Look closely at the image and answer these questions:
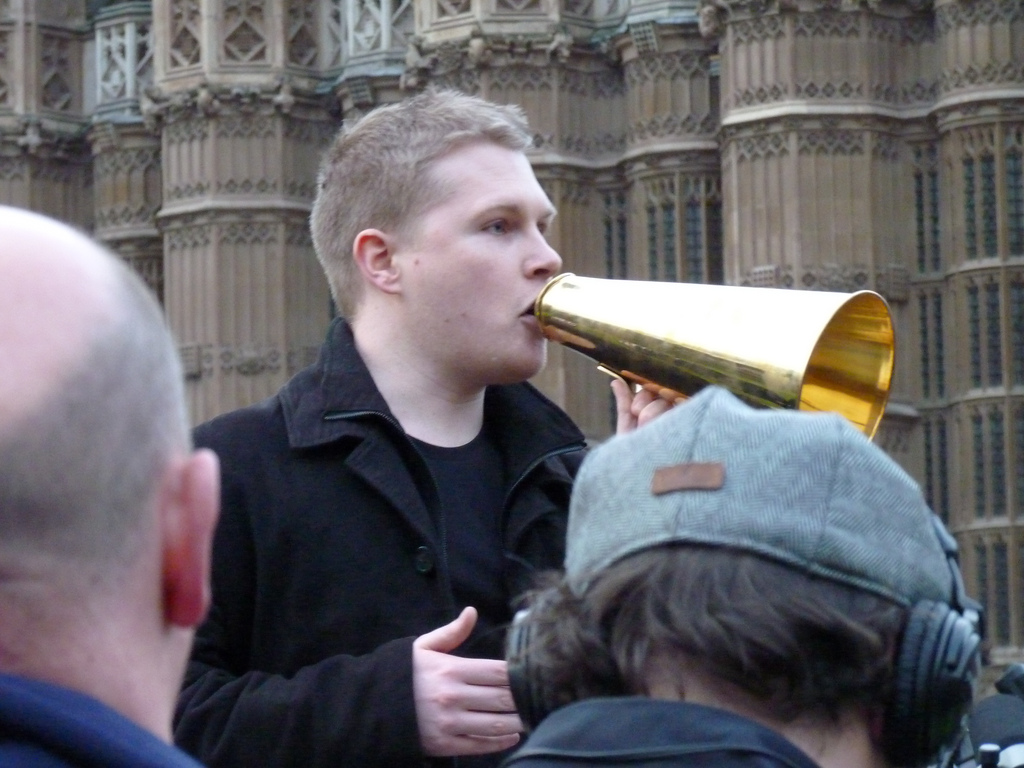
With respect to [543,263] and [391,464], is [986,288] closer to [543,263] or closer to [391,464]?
[543,263]

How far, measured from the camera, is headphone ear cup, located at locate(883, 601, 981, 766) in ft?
4.97

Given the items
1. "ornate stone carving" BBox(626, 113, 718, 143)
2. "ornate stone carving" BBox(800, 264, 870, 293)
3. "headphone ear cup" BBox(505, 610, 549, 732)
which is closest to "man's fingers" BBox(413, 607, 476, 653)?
"headphone ear cup" BBox(505, 610, 549, 732)

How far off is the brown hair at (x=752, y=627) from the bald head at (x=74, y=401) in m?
0.38

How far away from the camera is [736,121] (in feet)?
51.1

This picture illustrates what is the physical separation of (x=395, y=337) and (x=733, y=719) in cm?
143

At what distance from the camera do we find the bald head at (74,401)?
1193mm

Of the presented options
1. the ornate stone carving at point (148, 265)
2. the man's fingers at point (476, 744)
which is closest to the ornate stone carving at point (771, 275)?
the ornate stone carving at point (148, 265)

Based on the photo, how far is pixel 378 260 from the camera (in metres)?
2.85

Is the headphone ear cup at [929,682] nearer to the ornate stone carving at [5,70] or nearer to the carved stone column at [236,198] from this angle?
the carved stone column at [236,198]

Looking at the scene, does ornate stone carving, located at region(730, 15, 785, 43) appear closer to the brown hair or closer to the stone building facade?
the stone building facade

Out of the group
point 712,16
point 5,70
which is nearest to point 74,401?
point 712,16

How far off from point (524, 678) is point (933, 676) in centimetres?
31

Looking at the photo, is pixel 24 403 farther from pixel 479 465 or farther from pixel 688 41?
pixel 688 41

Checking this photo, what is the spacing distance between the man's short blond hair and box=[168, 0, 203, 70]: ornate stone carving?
1649 centimetres
